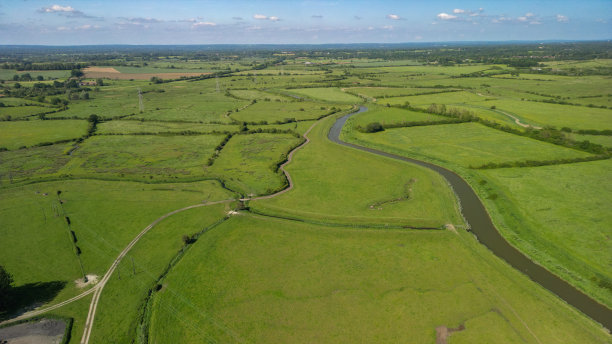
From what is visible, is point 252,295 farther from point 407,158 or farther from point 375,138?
point 375,138

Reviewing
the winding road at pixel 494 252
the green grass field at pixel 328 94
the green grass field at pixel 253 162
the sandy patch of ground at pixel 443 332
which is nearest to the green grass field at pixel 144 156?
the green grass field at pixel 253 162

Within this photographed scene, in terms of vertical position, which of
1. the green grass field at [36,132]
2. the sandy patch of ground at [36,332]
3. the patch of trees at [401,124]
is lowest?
the sandy patch of ground at [36,332]

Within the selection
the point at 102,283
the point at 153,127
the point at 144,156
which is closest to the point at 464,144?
the point at 144,156

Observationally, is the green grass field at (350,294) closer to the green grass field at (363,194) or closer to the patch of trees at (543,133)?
the green grass field at (363,194)

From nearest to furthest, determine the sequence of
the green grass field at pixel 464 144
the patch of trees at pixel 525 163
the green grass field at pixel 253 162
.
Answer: the green grass field at pixel 253 162, the patch of trees at pixel 525 163, the green grass field at pixel 464 144

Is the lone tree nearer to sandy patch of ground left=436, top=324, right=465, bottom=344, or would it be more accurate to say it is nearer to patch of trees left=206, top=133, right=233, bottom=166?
sandy patch of ground left=436, top=324, right=465, bottom=344

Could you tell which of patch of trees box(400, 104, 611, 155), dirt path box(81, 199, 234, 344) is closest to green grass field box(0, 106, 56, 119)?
dirt path box(81, 199, 234, 344)

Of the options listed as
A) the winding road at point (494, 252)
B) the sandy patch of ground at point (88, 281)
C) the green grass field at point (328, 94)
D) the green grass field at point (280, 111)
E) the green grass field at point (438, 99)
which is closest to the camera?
the winding road at point (494, 252)

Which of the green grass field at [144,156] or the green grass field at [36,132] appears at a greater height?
the green grass field at [36,132]
